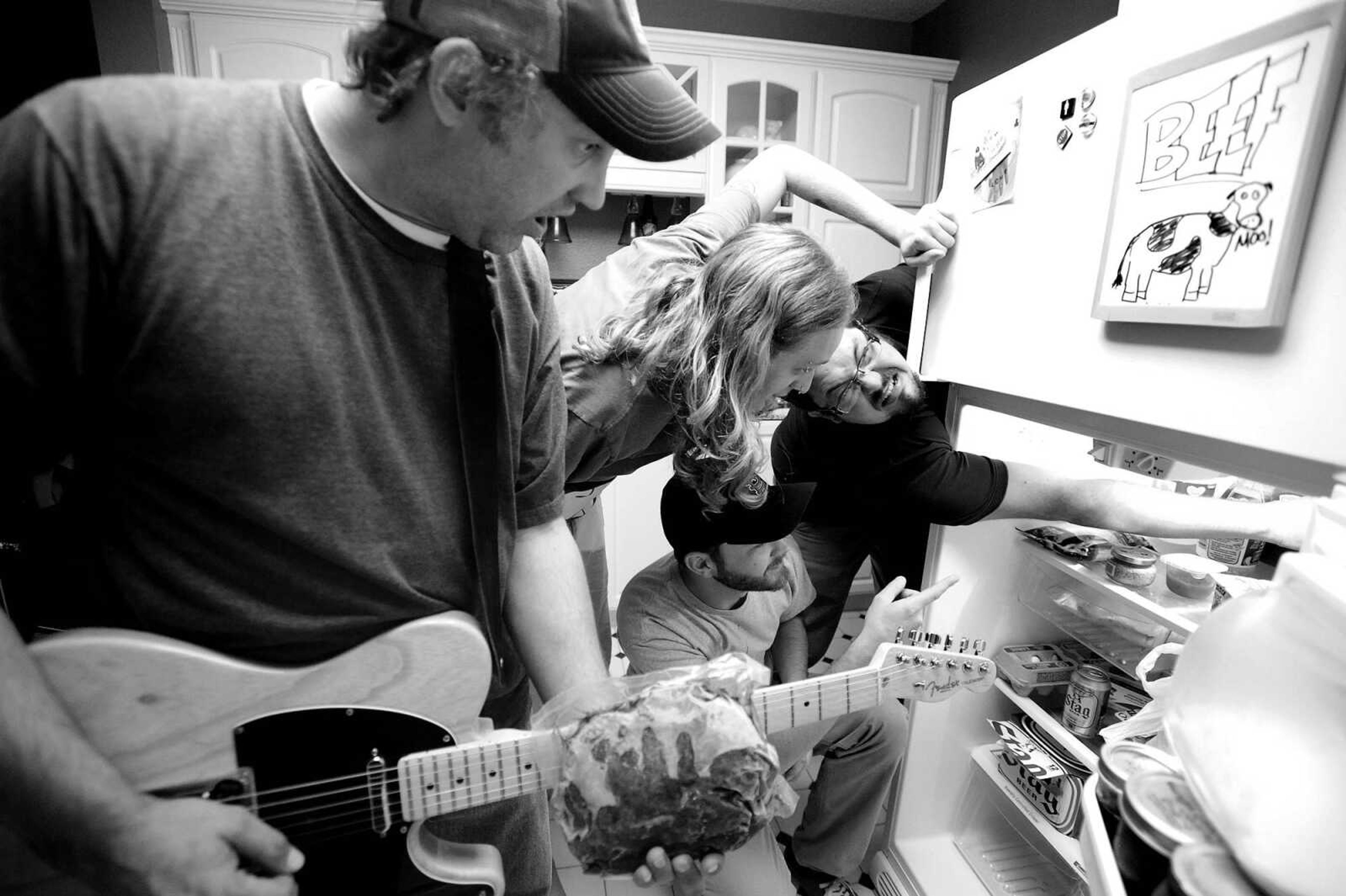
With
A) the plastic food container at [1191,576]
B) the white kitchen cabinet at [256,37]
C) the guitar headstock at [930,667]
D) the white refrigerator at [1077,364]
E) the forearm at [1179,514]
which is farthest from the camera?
the white kitchen cabinet at [256,37]

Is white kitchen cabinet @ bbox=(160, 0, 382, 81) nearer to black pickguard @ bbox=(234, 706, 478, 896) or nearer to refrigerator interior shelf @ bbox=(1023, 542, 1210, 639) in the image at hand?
black pickguard @ bbox=(234, 706, 478, 896)

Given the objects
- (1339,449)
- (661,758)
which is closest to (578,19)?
(661,758)

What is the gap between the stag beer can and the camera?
1.28 metres

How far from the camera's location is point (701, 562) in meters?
1.21

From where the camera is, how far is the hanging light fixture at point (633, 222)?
9.65ft

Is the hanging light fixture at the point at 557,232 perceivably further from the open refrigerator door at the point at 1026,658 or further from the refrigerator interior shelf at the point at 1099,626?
the refrigerator interior shelf at the point at 1099,626

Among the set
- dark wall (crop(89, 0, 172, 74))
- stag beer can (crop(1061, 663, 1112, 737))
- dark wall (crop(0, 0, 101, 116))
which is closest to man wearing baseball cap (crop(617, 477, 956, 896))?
stag beer can (crop(1061, 663, 1112, 737))

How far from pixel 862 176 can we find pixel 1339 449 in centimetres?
256

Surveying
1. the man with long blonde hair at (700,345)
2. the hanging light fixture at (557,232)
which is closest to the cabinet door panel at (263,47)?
the hanging light fixture at (557,232)

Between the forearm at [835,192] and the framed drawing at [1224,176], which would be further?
the forearm at [835,192]

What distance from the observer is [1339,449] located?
0.59 metres

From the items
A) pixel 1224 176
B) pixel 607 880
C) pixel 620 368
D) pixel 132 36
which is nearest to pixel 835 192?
pixel 620 368

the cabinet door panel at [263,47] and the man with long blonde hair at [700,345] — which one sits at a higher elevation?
the cabinet door panel at [263,47]

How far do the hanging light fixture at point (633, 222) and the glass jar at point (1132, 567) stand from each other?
2269 mm
